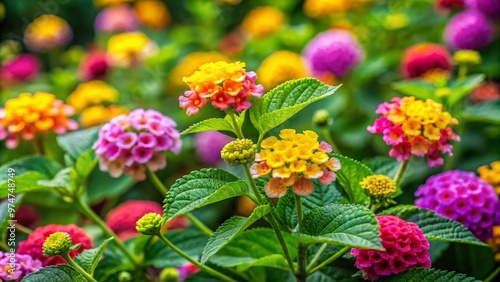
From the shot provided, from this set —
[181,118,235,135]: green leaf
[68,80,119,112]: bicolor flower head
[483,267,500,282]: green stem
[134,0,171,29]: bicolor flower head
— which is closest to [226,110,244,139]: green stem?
[181,118,235,135]: green leaf

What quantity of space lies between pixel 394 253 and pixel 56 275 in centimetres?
54

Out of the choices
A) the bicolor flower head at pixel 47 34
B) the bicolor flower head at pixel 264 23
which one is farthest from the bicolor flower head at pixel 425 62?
the bicolor flower head at pixel 47 34

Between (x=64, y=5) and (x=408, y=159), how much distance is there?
7.93ft

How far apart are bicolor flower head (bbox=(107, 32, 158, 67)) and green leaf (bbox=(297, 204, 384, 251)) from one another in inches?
58.6

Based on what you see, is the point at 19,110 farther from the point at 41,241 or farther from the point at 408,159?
the point at 408,159

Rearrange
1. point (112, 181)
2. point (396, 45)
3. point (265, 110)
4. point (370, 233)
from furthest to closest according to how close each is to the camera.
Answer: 1. point (396, 45)
2. point (112, 181)
3. point (265, 110)
4. point (370, 233)

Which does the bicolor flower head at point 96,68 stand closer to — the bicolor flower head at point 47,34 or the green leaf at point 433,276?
the bicolor flower head at point 47,34

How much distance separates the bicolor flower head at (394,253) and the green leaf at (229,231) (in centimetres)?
19

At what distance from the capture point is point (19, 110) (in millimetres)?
1412

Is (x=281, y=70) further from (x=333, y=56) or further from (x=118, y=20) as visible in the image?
(x=118, y=20)

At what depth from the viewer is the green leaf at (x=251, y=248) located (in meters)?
1.12

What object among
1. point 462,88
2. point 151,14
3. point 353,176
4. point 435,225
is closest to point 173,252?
point 353,176

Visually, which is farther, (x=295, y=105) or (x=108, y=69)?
(x=108, y=69)

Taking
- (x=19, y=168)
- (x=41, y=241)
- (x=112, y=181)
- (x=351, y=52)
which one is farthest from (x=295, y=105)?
(x=351, y=52)
